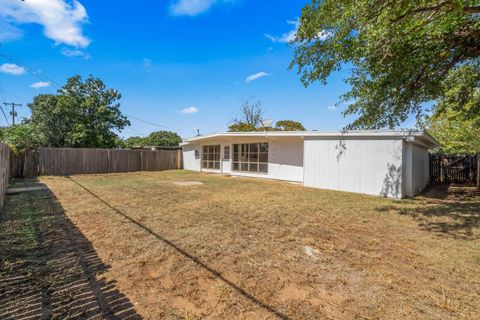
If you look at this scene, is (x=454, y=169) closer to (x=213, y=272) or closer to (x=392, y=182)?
(x=392, y=182)

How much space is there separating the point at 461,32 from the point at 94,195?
36.7 feet

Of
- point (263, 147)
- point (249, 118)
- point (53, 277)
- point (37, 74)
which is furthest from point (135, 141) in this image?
point (53, 277)

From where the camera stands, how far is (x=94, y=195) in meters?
8.05

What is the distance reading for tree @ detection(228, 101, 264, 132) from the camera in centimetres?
3375

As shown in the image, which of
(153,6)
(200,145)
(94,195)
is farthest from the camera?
(200,145)

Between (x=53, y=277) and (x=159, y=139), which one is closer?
(x=53, y=277)

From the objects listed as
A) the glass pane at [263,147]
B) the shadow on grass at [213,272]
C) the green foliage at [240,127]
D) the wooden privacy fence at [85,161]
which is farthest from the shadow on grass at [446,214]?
the green foliage at [240,127]

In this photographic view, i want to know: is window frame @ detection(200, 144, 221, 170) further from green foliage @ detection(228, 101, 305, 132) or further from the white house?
green foliage @ detection(228, 101, 305, 132)

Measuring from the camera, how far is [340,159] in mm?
10047

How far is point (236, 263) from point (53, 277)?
2228 mm

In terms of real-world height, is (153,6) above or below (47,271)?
above

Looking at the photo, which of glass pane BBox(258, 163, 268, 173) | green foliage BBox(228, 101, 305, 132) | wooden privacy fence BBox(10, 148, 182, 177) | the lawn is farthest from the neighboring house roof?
green foliage BBox(228, 101, 305, 132)

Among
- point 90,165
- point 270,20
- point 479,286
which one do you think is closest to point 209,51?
point 270,20

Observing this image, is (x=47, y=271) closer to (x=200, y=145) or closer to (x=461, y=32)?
(x=461, y=32)
